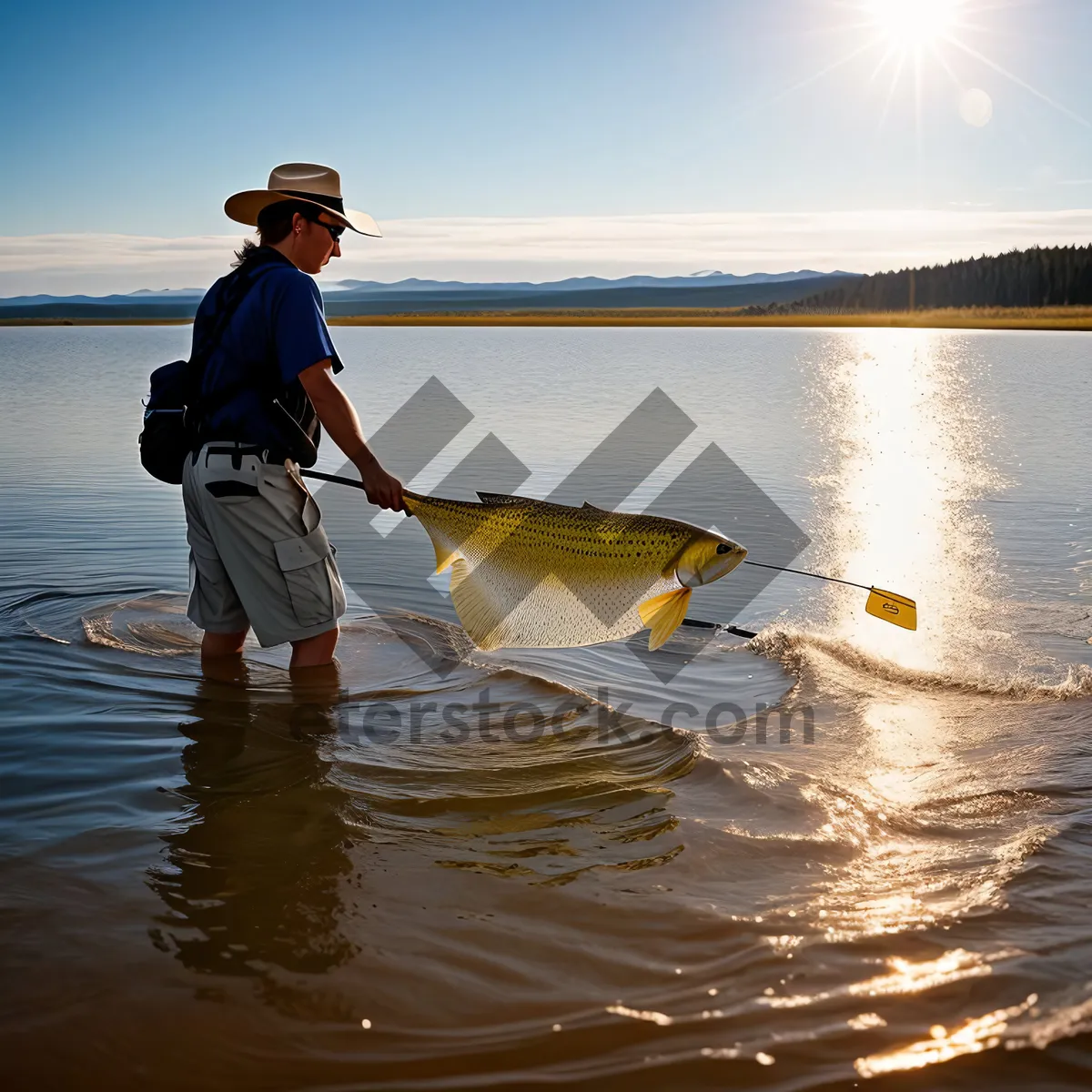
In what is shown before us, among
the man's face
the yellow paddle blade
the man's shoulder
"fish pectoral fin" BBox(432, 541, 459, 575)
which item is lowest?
the yellow paddle blade

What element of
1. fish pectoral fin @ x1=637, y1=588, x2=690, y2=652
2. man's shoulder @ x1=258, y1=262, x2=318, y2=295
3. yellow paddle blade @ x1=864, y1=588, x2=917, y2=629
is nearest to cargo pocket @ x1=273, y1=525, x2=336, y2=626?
man's shoulder @ x1=258, y1=262, x2=318, y2=295

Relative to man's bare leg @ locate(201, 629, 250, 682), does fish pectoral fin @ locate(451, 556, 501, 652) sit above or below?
above

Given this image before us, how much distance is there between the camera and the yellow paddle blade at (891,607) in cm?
480

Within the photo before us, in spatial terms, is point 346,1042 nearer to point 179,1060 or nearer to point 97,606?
point 179,1060

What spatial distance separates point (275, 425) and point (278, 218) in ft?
3.20

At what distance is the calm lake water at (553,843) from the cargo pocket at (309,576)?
55 cm

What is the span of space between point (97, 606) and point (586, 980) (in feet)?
18.6

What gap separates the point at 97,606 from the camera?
766 cm

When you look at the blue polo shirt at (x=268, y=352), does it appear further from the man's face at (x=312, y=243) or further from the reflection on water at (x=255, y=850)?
the reflection on water at (x=255, y=850)

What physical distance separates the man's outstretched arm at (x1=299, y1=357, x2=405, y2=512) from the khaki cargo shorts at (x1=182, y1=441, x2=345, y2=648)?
50 centimetres

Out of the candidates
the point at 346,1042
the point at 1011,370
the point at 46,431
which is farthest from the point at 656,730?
the point at 1011,370
